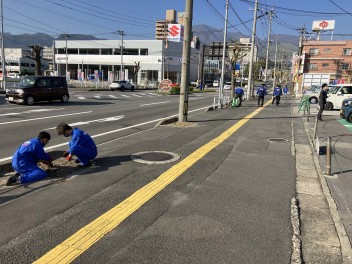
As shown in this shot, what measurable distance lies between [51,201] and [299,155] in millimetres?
6378

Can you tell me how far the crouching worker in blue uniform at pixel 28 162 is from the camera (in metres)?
5.91

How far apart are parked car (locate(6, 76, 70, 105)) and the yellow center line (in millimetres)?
16810

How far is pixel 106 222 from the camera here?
4.38 metres

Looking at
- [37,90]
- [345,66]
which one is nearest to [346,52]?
[345,66]

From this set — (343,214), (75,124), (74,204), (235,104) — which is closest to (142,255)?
(74,204)

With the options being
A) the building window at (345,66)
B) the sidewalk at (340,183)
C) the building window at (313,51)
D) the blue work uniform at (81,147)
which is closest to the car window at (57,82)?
the sidewalk at (340,183)

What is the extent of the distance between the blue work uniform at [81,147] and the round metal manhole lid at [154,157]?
114 cm

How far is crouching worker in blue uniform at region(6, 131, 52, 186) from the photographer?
233 inches

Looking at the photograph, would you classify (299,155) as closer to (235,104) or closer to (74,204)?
(74,204)

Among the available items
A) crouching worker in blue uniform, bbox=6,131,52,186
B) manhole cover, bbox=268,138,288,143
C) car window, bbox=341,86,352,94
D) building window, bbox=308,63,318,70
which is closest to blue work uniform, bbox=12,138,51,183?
crouching worker in blue uniform, bbox=6,131,52,186

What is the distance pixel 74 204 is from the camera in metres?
4.96

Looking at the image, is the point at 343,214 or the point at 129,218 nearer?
the point at 129,218

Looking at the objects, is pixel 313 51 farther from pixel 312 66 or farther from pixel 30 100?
pixel 30 100

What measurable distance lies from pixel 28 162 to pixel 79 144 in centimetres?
105
